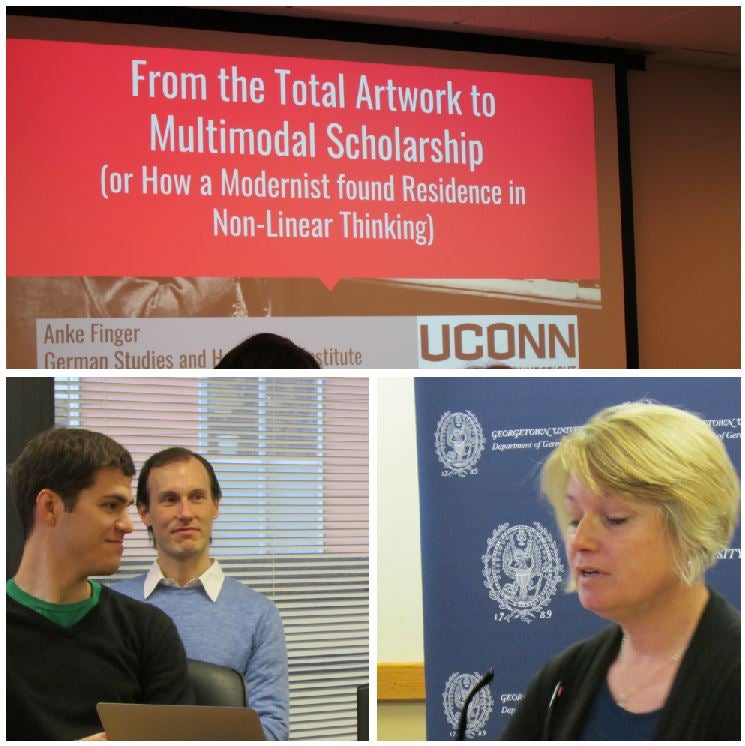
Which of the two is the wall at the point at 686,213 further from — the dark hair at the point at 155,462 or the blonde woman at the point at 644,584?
the dark hair at the point at 155,462

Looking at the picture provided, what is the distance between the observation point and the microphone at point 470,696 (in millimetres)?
1258

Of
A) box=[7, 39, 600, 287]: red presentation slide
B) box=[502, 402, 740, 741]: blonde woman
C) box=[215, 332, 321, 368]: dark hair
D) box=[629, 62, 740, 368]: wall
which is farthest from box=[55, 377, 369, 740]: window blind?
box=[629, 62, 740, 368]: wall

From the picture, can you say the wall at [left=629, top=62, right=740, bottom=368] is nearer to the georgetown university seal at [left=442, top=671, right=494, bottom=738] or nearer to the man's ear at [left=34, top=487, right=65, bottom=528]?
the georgetown university seal at [left=442, top=671, right=494, bottom=738]

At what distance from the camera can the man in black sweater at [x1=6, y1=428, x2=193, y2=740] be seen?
1194 millimetres

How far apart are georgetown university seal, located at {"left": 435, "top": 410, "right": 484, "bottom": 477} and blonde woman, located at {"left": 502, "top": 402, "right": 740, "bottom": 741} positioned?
0.10 m

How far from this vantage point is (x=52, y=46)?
3.50m

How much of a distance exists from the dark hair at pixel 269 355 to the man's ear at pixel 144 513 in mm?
815

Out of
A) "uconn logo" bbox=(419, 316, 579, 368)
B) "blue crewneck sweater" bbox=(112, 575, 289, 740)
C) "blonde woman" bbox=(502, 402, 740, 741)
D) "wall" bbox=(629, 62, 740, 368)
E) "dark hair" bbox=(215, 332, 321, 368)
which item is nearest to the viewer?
"blonde woman" bbox=(502, 402, 740, 741)

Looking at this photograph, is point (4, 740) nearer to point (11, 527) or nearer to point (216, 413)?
point (11, 527)

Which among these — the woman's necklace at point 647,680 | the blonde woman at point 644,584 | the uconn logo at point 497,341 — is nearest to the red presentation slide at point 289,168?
the uconn logo at point 497,341

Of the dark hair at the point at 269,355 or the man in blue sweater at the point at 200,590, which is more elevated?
the dark hair at the point at 269,355

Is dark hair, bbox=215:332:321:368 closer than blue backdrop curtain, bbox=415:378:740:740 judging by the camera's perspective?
No

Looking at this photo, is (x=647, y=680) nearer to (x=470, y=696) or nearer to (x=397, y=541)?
(x=470, y=696)

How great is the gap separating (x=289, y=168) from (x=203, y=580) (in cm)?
264
